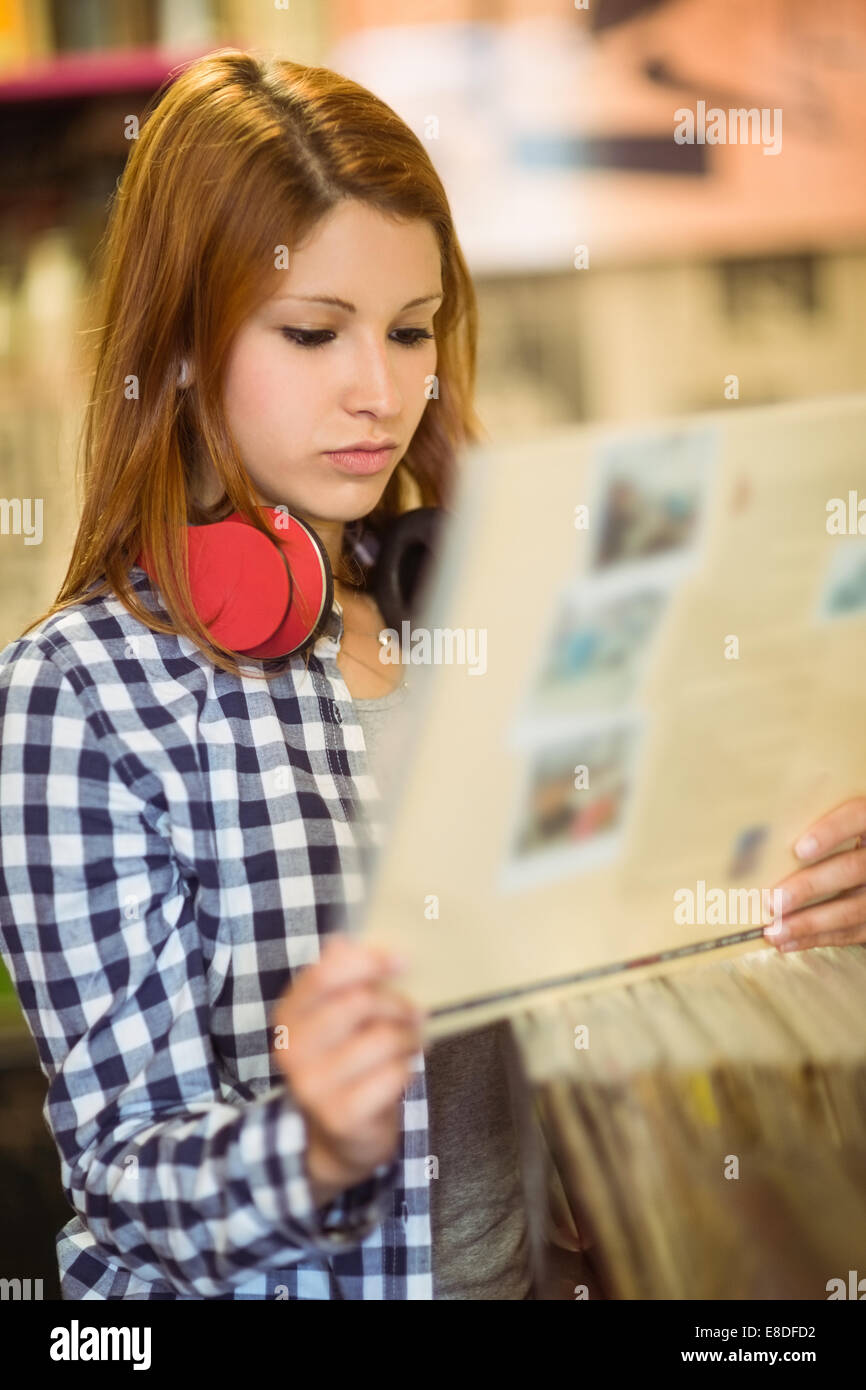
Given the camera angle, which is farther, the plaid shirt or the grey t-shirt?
the grey t-shirt

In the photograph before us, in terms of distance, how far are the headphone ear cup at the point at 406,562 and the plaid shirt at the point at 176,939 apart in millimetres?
177

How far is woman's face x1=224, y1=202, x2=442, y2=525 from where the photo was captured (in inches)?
33.0

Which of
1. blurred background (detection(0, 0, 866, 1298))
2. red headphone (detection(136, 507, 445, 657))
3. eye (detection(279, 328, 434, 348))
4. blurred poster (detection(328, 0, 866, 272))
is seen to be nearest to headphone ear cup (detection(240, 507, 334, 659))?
red headphone (detection(136, 507, 445, 657))

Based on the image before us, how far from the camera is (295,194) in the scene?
84 cm

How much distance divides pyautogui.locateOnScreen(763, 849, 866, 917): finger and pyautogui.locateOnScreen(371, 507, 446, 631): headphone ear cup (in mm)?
391

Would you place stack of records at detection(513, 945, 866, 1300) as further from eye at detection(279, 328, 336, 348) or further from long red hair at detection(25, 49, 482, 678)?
eye at detection(279, 328, 336, 348)

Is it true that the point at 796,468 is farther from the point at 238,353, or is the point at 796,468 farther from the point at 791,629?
the point at 238,353

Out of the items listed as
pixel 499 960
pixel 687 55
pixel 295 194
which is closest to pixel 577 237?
pixel 687 55

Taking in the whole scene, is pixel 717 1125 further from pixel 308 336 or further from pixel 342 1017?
pixel 308 336

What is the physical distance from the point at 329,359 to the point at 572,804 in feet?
1.24

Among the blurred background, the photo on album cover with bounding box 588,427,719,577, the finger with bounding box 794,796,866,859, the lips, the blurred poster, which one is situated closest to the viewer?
the photo on album cover with bounding box 588,427,719,577

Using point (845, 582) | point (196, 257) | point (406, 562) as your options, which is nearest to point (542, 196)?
point (406, 562)

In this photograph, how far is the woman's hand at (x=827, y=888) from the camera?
77 cm
